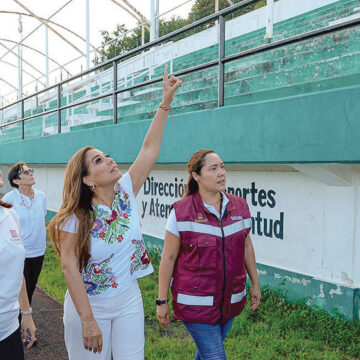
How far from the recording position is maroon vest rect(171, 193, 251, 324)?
9.33ft

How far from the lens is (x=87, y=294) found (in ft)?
8.32

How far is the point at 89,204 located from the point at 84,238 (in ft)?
0.79

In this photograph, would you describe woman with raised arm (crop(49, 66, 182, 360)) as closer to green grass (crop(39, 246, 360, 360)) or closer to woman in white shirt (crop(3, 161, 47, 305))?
green grass (crop(39, 246, 360, 360))

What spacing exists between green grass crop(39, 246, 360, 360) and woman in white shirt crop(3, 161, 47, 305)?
1.37 meters

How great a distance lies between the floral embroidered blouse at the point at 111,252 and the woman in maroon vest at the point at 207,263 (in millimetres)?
354

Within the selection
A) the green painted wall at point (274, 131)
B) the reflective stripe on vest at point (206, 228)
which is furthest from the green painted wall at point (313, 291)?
the reflective stripe on vest at point (206, 228)

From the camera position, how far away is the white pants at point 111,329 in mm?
2521

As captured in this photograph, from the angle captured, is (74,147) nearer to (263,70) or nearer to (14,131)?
(263,70)

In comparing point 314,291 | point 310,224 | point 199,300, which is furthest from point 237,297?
point 310,224

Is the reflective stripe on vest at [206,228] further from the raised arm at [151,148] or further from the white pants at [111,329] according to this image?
the white pants at [111,329]

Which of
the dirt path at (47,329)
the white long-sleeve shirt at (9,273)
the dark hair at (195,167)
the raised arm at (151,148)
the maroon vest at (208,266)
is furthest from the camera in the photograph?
the dirt path at (47,329)

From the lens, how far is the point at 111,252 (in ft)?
8.33

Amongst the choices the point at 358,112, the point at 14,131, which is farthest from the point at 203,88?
the point at 14,131

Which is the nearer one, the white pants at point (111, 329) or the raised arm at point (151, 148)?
the white pants at point (111, 329)
